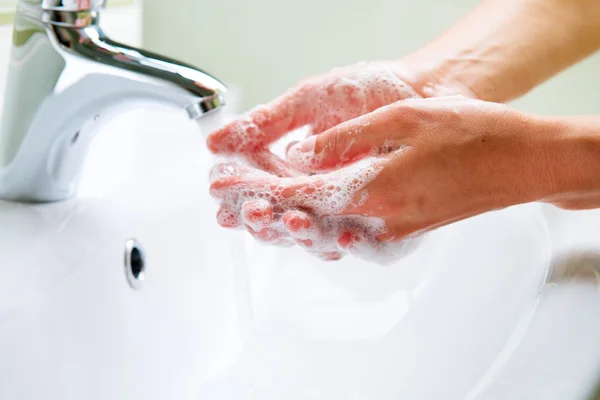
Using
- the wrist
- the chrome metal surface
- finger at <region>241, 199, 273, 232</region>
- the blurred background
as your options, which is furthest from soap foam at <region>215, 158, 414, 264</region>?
the blurred background

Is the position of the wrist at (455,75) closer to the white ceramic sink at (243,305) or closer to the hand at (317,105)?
the hand at (317,105)

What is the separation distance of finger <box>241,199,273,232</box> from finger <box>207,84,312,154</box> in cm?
8

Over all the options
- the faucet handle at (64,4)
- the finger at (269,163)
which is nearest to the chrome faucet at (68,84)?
the faucet handle at (64,4)

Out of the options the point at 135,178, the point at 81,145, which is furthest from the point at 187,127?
the point at 81,145

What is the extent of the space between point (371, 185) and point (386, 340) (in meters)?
0.20

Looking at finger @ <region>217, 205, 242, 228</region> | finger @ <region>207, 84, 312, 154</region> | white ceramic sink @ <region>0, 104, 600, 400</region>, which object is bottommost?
white ceramic sink @ <region>0, 104, 600, 400</region>

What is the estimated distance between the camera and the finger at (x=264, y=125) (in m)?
0.58

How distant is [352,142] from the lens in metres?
0.52

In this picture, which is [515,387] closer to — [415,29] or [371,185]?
[371,185]

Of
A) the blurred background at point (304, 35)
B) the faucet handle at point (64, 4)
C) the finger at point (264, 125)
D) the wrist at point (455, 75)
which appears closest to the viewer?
the faucet handle at point (64, 4)

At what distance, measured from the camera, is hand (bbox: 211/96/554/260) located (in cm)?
50

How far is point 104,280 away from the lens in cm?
57

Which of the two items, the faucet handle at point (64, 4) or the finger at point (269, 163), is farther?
the finger at point (269, 163)

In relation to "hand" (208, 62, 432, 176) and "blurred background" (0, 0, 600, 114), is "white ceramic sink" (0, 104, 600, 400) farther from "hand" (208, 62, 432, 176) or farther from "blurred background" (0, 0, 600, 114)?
"blurred background" (0, 0, 600, 114)
